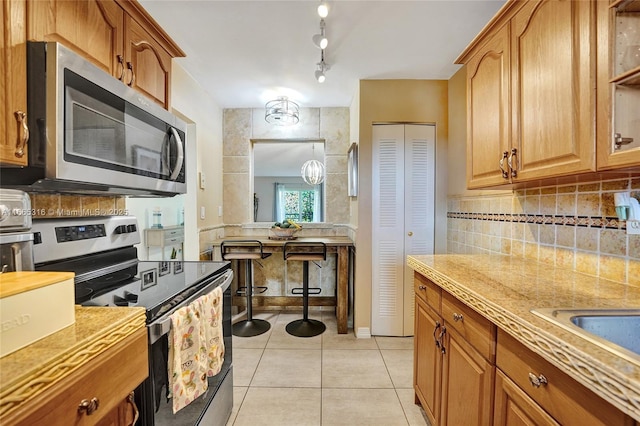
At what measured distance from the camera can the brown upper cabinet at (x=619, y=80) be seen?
0.91 m

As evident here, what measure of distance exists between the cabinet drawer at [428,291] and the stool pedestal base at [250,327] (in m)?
1.77

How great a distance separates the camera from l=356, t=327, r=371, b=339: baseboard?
276cm

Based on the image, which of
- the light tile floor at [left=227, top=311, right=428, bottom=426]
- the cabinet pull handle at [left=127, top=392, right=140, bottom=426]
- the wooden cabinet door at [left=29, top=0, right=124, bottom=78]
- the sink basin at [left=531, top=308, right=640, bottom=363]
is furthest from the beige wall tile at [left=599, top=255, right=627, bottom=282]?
the wooden cabinet door at [left=29, top=0, right=124, bottom=78]

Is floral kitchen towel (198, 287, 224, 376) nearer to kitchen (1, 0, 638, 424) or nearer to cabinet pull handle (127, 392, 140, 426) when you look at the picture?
cabinet pull handle (127, 392, 140, 426)

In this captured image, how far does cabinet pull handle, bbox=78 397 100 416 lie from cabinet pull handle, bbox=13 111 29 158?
70 cm

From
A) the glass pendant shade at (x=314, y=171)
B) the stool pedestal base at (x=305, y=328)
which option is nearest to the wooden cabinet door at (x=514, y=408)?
the stool pedestal base at (x=305, y=328)

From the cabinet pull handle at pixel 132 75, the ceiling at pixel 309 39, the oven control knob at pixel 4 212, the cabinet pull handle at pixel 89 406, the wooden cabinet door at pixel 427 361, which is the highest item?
the ceiling at pixel 309 39

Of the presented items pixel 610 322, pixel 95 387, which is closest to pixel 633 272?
pixel 610 322

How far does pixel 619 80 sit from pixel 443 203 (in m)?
1.88

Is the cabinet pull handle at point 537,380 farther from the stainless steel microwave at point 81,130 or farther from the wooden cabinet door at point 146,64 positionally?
the wooden cabinet door at point 146,64

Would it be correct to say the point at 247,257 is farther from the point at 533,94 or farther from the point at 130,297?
the point at 533,94

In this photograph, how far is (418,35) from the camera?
204 cm

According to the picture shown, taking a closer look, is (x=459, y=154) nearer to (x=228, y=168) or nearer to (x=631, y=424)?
(x=631, y=424)

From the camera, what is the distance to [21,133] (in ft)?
2.76
